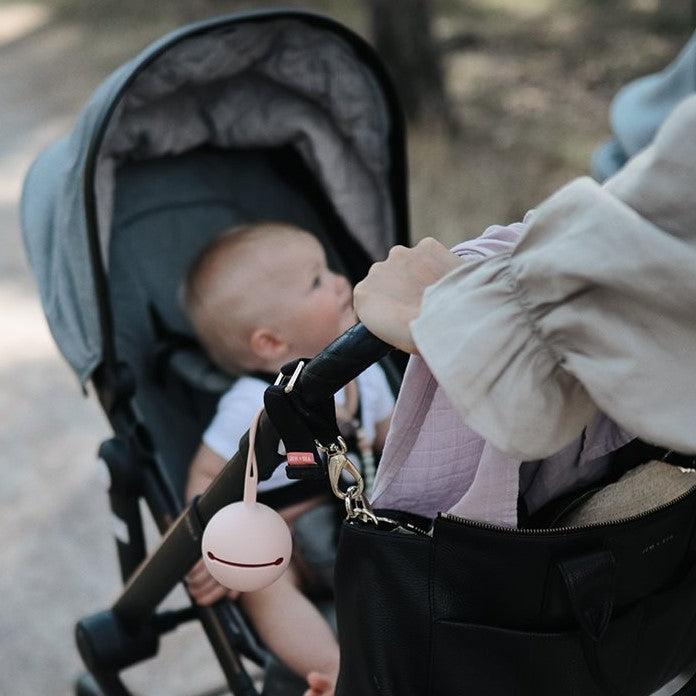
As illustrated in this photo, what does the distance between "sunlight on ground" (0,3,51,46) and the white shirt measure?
20.5ft

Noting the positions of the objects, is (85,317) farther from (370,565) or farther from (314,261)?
(370,565)

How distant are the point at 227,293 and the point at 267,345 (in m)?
0.12

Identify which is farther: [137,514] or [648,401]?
[137,514]

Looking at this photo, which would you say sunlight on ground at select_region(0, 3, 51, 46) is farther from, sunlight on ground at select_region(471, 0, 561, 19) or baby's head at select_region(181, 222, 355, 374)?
baby's head at select_region(181, 222, 355, 374)

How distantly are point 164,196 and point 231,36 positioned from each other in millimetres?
358

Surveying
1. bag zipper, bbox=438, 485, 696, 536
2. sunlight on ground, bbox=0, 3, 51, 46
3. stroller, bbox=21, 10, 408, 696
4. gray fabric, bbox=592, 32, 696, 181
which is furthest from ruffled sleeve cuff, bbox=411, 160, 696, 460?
sunlight on ground, bbox=0, 3, 51, 46

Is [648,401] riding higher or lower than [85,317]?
higher

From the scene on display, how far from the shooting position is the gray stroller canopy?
1760mm

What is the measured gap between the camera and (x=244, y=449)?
117 centimetres

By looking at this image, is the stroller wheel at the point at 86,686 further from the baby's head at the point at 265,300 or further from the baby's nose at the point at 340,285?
the baby's nose at the point at 340,285

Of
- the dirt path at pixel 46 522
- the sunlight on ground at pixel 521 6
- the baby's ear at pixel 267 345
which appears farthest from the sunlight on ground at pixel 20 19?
the baby's ear at pixel 267 345

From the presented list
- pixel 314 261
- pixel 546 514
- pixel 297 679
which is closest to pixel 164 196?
pixel 314 261

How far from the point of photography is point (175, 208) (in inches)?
84.0

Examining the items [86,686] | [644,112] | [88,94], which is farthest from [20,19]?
[86,686]
